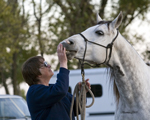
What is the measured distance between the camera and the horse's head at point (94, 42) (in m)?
2.82

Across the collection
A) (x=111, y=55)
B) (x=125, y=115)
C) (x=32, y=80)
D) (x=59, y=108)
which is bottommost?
(x=125, y=115)

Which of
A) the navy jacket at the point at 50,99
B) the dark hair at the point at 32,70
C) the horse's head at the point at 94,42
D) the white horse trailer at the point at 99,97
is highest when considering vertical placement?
the horse's head at the point at 94,42

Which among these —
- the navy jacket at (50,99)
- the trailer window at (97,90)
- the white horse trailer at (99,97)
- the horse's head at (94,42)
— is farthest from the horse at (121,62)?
the trailer window at (97,90)

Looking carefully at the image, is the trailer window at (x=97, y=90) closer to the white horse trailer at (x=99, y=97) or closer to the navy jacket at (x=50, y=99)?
the white horse trailer at (x=99, y=97)

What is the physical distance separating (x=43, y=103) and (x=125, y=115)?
38.2 inches

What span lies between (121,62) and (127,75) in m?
0.15

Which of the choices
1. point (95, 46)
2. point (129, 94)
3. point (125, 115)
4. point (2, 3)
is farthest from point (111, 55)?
point (2, 3)

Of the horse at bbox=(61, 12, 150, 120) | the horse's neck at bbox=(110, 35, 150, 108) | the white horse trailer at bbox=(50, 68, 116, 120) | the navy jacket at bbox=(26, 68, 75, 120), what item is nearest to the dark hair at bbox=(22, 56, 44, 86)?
the navy jacket at bbox=(26, 68, 75, 120)

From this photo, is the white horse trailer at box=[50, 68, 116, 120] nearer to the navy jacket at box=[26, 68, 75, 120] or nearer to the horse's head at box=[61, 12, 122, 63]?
the horse's head at box=[61, 12, 122, 63]

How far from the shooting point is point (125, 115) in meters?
3.03

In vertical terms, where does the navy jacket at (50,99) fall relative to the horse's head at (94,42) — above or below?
below

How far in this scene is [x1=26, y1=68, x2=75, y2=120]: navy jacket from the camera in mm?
2537

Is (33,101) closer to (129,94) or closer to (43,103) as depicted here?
(43,103)

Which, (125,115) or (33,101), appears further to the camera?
(125,115)
